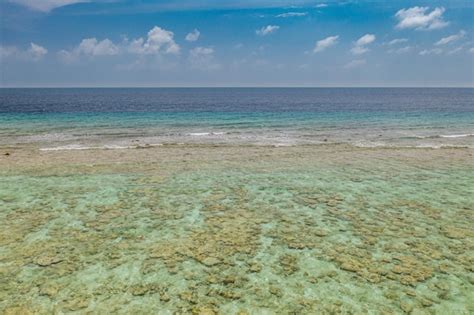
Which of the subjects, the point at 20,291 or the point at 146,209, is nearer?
the point at 20,291

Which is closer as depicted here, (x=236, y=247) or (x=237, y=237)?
(x=236, y=247)

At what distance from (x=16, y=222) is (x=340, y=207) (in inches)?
417

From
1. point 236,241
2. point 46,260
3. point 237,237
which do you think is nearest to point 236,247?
point 236,241

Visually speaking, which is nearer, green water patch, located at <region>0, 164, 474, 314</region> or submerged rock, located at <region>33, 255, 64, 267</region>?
green water patch, located at <region>0, 164, 474, 314</region>

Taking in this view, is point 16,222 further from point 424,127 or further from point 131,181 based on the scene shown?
point 424,127

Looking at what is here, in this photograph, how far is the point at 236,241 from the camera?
922 cm

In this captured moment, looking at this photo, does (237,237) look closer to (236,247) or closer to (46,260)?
(236,247)

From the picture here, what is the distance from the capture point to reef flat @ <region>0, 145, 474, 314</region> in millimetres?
6707

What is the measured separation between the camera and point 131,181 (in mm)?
15625

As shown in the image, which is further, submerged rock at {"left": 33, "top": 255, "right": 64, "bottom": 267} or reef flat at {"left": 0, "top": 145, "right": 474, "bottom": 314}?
submerged rock at {"left": 33, "top": 255, "right": 64, "bottom": 267}

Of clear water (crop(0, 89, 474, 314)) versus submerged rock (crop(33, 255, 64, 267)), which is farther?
submerged rock (crop(33, 255, 64, 267))

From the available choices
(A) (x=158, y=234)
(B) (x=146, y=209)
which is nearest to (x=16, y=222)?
(B) (x=146, y=209)

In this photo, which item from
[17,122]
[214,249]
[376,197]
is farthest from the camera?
[17,122]

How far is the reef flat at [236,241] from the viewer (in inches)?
264
